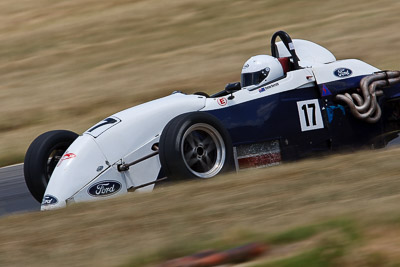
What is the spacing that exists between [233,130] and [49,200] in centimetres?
196

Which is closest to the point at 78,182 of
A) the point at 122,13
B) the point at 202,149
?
the point at 202,149

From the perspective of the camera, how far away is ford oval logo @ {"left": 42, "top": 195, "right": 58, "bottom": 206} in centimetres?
690

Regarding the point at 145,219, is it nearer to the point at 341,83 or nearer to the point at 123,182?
the point at 123,182

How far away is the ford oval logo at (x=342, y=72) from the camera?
8320 mm

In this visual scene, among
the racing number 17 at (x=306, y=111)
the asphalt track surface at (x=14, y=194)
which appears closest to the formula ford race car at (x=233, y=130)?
the racing number 17 at (x=306, y=111)

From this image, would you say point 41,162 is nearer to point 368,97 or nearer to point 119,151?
point 119,151

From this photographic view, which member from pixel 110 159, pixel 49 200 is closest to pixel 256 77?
pixel 110 159

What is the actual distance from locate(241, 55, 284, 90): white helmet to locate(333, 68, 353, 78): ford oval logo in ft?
2.08

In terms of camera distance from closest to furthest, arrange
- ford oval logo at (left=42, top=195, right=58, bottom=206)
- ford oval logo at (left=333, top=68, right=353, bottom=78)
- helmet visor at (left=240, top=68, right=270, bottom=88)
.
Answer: ford oval logo at (left=42, top=195, right=58, bottom=206)
helmet visor at (left=240, top=68, right=270, bottom=88)
ford oval logo at (left=333, top=68, right=353, bottom=78)

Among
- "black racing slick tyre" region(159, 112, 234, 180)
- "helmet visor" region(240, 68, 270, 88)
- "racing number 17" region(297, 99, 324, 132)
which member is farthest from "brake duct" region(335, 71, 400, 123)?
"black racing slick tyre" region(159, 112, 234, 180)

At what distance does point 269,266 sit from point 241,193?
5.54ft

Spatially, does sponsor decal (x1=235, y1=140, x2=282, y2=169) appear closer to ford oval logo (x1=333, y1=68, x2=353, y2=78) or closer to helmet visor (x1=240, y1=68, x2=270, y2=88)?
helmet visor (x1=240, y1=68, x2=270, y2=88)

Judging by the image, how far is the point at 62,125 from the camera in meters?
13.0

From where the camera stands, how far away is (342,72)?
837cm
